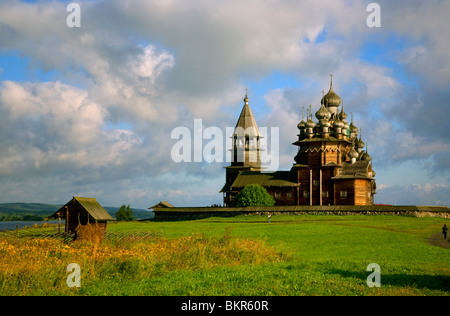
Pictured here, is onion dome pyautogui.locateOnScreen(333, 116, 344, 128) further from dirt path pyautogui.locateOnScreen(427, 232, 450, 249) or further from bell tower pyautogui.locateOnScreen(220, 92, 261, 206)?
dirt path pyautogui.locateOnScreen(427, 232, 450, 249)

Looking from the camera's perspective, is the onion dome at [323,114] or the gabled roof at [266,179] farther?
the onion dome at [323,114]

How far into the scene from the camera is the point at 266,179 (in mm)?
69812

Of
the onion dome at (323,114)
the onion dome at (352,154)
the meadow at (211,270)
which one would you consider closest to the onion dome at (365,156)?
the onion dome at (352,154)

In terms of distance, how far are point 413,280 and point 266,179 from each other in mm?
53637

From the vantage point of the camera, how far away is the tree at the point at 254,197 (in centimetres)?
6244

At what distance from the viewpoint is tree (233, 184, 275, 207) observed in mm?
62438

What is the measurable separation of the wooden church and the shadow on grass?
46621mm

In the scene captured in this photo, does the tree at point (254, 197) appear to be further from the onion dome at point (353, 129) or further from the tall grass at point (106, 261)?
the tall grass at point (106, 261)

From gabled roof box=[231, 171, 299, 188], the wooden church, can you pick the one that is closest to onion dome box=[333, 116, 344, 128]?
the wooden church

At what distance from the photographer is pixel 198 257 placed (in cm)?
1922

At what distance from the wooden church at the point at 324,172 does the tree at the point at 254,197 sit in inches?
183

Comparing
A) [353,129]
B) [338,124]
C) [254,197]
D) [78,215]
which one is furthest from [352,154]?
[78,215]

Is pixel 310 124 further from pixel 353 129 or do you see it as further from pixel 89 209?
pixel 89 209
